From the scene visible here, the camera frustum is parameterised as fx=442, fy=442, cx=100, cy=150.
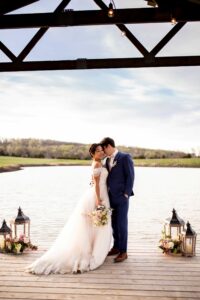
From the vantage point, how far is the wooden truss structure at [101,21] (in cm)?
536

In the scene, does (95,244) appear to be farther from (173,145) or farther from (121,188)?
(173,145)

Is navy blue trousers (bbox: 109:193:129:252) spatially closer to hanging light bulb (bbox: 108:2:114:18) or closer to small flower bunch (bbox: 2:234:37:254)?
small flower bunch (bbox: 2:234:37:254)

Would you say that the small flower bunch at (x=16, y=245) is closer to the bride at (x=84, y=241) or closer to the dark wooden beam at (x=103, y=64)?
the bride at (x=84, y=241)

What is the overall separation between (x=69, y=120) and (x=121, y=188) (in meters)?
67.8

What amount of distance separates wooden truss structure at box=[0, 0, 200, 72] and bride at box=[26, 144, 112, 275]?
1223 millimetres

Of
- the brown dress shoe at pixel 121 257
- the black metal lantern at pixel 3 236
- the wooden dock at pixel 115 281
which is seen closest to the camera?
the wooden dock at pixel 115 281

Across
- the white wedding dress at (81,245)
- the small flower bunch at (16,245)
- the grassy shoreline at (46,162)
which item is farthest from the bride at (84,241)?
the grassy shoreline at (46,162)

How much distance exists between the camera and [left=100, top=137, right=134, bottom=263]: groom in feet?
20.2

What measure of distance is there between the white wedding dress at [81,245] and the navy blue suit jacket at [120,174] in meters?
0.11

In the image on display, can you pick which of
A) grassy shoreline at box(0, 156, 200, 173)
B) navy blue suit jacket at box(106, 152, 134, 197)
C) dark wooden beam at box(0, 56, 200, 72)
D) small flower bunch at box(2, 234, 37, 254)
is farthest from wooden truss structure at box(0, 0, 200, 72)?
grassy shoreline at box(0, 156, 200, 173)

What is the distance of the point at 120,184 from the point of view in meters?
6.20

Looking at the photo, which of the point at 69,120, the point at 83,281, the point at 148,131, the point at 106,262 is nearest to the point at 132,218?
the point at 106,262

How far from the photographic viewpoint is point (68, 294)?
4.84m

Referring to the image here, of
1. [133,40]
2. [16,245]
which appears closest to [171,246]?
[16,245]
